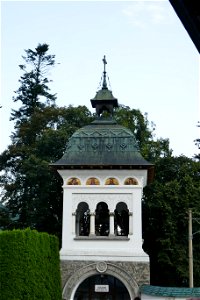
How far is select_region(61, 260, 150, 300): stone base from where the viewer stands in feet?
75.7

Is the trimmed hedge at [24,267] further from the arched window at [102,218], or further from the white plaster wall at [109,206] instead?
the arched window at [102,218]

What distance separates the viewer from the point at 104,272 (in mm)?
Answer: 23344

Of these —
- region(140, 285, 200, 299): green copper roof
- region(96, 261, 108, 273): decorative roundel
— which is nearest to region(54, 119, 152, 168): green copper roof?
region(96, 261, 108, 273): decorative roundel

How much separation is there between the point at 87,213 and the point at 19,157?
9406mm

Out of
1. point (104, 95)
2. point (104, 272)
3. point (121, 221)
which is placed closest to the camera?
point (104, 272)

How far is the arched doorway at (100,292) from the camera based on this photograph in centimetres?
2430

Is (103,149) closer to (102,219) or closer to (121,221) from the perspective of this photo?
(102,219)

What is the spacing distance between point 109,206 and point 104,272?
3.00 meters

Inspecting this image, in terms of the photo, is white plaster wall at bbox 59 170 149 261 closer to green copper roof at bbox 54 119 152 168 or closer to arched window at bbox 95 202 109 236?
green copper roof at bbox 54 119 152 168

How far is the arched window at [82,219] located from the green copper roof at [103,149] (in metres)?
2.57

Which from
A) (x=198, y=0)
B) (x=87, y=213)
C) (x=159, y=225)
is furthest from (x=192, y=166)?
(x=198, y=0)

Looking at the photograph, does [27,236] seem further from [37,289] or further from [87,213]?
[87,213]

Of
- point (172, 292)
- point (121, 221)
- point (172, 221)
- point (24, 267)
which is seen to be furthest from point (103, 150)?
point (24, 267)

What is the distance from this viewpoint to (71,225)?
79.7 ft
